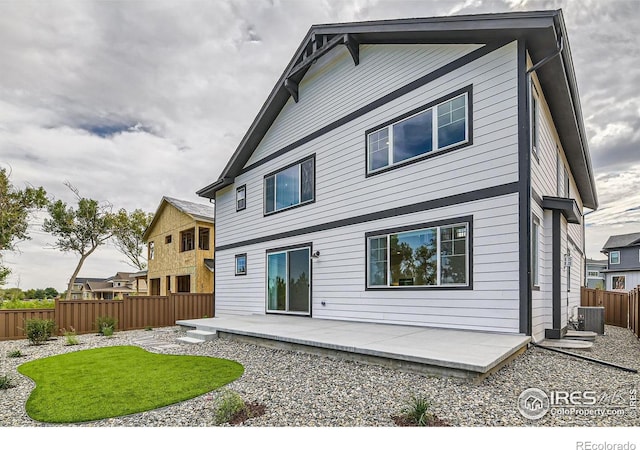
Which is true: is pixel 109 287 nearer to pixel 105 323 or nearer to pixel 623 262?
pixel 105 323

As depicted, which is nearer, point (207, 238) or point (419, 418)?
point (419, 418)

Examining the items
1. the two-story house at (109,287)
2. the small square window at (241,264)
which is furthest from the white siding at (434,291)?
the two-story house at (109,287)

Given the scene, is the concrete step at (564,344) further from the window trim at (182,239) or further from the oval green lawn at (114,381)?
the window trim at (182,239)

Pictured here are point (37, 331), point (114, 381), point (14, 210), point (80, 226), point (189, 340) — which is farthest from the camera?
point (80, 226)

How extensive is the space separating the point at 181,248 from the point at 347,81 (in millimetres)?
13892

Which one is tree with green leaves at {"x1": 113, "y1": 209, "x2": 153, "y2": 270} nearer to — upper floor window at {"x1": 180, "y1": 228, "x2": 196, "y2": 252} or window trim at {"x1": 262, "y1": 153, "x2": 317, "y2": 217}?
upper floor window at {"x1": 180, "y1": 228, "x2": 196, "y2": 252}

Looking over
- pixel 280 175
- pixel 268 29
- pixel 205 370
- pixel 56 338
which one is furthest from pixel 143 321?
pixel 268 29

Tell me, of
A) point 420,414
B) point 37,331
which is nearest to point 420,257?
point 420,414

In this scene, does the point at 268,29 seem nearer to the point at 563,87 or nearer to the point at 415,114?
the point at 415,114

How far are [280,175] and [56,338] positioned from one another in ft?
23.4

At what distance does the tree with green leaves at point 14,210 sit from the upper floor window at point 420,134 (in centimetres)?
2007

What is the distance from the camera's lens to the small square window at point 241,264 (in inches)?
502

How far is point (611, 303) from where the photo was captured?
40.6 ft
